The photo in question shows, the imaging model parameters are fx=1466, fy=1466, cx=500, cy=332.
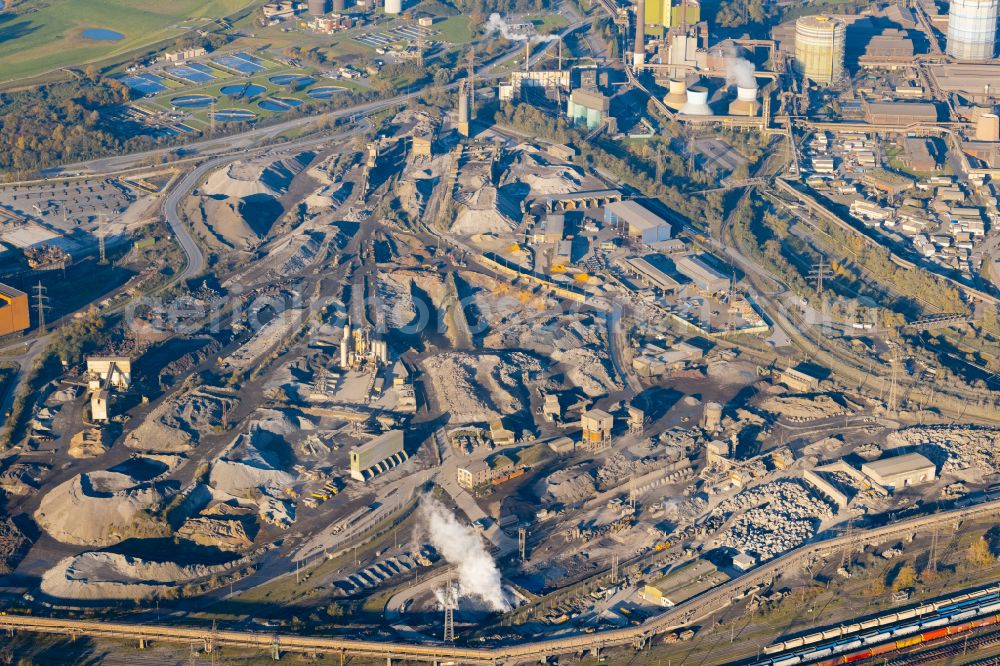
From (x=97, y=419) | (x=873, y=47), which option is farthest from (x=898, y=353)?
(x=873, y=47)

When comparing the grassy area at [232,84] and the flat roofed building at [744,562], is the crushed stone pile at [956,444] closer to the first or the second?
the flat roofed building at [744,562]

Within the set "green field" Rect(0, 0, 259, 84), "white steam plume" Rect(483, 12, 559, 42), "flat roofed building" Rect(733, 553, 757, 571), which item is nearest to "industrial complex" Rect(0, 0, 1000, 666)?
"flat roofed building" Rect(733, 553, 757, 571)

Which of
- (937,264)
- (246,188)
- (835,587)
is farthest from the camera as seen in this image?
(246,188)

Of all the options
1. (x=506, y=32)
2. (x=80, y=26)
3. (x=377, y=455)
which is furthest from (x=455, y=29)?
(x=377, y=455)

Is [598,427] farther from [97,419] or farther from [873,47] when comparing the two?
[873,47]

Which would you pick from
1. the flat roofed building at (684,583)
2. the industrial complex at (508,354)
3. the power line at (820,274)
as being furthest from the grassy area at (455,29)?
the flat roofed building at (684,583)

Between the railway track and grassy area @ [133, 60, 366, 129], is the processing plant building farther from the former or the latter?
the railway track
